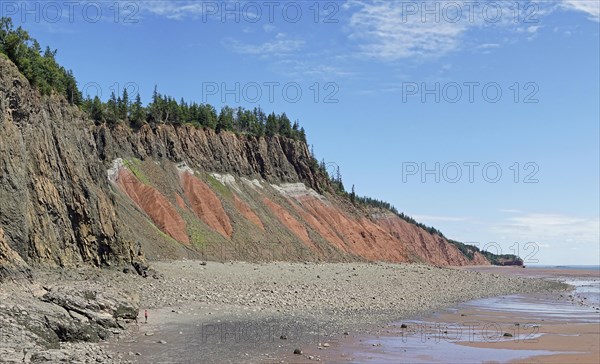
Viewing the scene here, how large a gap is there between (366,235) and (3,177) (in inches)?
2667

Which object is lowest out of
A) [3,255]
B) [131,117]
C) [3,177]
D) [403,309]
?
[403,309]

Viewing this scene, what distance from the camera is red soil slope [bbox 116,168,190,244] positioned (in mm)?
51219

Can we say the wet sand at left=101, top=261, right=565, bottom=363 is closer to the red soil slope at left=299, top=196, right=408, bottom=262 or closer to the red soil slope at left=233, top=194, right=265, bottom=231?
the red soil slope at left=233, top=194, right=265, bottom=231

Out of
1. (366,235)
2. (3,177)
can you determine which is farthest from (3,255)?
(366,235)

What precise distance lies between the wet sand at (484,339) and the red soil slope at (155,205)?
28.5m

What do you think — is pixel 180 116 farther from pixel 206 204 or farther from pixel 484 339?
pixel 484 339

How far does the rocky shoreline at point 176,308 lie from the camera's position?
15.9 m

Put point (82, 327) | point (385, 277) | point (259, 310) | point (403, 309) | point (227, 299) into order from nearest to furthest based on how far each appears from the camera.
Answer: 1. point (82, 327)
2. point (259, 310)
3. point (227, 299)
4. point (403, 309)
5. point (385, 277)

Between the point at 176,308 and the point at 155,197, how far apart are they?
108 feet

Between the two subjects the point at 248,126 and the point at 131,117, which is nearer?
the point at 131,117

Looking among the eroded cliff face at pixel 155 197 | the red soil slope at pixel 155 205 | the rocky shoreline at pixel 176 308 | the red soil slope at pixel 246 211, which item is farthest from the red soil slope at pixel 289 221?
the rocky shoreline at pixel 176 308

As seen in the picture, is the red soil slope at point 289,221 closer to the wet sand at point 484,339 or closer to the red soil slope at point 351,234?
the red soil slope at point 351,234

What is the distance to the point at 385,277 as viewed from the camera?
48.2 m

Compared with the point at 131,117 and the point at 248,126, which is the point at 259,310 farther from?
the point at 248,126
